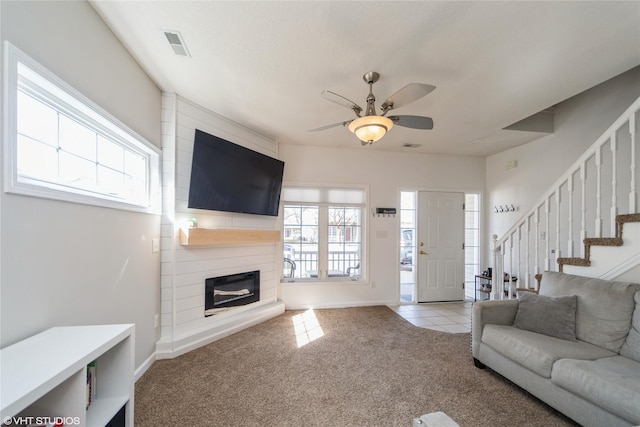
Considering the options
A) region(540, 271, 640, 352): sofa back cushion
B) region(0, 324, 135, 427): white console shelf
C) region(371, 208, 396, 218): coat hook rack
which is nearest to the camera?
region(0, 324, 135, 427): white console shelf

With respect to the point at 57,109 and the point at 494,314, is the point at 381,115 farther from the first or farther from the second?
the point at 57,109

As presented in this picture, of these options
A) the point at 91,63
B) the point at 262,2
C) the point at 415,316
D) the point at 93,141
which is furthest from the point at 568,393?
the point at 91,63

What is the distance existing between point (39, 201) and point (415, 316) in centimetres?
424

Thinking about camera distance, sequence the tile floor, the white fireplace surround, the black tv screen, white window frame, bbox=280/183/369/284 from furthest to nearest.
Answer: white window frame, bbox=280/183/369/284 → the tile floor → the black tv screen → the white fireplace surround

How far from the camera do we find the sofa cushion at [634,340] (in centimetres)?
182

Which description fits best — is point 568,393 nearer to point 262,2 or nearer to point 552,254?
point 552,254

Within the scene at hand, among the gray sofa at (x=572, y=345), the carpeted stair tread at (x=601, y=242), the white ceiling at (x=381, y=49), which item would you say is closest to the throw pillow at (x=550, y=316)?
the gray sofa at (x=572, y=345)

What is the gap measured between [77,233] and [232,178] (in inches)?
70.6

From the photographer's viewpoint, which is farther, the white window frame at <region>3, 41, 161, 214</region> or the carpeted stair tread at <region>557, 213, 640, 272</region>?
the carpeted stair tread at <region>557, 213, 640, 272</region>

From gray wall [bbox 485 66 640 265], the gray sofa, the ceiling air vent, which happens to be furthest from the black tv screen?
gray wall [bbox 485 66 640 265]

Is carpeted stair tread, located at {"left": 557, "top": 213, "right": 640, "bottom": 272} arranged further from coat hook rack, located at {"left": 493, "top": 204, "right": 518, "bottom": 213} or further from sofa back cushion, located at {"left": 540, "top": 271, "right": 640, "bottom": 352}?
coat hook rack, located at {"left": 493, "top": 204, "right": 518, "bottom": 213}

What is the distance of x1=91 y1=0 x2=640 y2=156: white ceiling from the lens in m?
1.69

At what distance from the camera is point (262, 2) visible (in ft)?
5.34

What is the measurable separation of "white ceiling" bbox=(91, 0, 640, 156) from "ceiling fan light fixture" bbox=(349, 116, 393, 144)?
49cm
